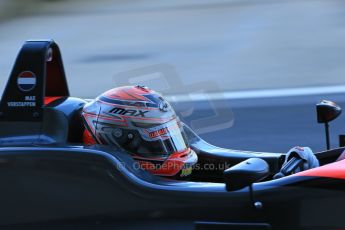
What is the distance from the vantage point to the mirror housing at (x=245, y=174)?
9.43 ft

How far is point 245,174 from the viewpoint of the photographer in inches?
113

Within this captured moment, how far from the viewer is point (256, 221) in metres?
2.98

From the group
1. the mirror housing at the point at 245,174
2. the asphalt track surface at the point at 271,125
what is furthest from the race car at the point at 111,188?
the asphalt track surface at the point at 271,125

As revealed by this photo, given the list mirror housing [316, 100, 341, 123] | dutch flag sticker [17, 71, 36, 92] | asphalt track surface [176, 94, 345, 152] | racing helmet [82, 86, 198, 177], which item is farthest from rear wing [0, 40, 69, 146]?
asphalt track surface [176, 94, 345, 152]

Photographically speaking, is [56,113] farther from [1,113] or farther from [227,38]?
[227,38]

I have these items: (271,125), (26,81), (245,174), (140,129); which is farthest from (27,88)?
(271,125)

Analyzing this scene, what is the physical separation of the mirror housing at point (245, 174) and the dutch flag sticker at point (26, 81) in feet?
3.89

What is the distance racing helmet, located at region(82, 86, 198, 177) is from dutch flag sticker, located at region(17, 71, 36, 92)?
31 centimetres

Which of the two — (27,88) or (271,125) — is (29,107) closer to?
(27,88)

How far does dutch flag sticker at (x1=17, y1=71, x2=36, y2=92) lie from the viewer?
3576mm

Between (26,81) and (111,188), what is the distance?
32.3 inches

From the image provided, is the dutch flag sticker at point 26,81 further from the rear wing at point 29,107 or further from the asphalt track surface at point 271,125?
the asphalt track surface at point 271,125

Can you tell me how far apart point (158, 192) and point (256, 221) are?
1.42 feet

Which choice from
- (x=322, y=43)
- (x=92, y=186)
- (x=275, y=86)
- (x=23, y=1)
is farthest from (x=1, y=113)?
(x=23, y=1)
